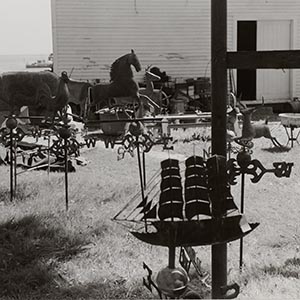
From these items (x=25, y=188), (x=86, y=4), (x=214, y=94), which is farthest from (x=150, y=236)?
(x=86, y=4)

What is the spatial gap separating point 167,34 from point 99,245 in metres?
13.3

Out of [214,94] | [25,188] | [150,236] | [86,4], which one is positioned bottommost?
[25,188]

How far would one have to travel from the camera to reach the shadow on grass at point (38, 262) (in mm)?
4266

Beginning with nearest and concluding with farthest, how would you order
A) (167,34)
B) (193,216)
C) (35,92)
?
(193,216), (35,92), (167,34)

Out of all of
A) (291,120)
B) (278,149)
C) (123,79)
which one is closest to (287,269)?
(123,79)

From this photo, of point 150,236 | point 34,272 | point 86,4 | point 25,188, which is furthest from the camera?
point 86,4

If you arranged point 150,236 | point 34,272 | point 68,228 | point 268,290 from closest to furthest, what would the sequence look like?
point 150,236
point 268,290
point 34,272
point 68,228

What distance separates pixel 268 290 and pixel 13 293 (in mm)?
1788

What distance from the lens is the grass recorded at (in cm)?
431

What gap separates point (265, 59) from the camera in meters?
3.01

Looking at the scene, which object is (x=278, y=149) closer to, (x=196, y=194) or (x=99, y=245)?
(x=99, y=245)

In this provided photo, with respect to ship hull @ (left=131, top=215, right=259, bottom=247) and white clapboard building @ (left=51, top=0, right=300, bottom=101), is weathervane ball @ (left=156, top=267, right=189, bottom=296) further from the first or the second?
white clapboard building @ (left=51, top=0, right=300, bottom=101)

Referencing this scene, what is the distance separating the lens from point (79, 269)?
477 cm

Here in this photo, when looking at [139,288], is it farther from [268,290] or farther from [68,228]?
[68,228]
